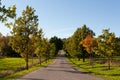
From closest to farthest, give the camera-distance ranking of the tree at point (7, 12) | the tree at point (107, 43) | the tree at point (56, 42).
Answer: the tree at point (7, 12)
the tree at point (107, 43)
the tree at point (56, 42)

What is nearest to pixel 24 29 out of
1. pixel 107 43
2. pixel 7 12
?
pixel 107 43

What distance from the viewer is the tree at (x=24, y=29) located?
4678cm

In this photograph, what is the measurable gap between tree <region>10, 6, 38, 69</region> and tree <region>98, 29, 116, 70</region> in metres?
11.1

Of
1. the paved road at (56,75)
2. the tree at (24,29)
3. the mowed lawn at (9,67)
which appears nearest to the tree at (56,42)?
the mowed lawn at (9,67)

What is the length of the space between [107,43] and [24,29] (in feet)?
44.5

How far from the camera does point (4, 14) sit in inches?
755

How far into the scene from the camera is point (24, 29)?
46.9 meters

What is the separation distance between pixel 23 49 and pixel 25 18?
5.23 metres

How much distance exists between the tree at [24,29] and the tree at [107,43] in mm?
11116

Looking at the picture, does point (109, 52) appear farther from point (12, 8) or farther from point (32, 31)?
point (12, 8)

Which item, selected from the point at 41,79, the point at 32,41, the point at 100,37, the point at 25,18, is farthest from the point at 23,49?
the point at 41,79

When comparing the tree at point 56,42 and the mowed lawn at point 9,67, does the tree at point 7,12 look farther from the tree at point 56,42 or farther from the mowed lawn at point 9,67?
the tree at point 56,42

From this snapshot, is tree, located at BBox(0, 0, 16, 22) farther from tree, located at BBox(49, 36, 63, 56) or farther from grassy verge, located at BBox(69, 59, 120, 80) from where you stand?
tree, located at BBox(49, 36, 63, 56)

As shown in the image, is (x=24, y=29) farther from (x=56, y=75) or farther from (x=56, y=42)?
(x=56, y=42)
